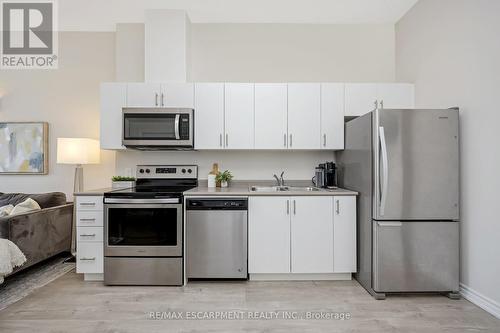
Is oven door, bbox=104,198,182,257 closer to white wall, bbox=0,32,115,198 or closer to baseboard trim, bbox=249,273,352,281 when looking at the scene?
baseboard trim, bbox=249,273,352,281

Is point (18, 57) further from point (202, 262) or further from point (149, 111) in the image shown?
point (202, 262)

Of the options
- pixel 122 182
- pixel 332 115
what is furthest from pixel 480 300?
pixel 122 182

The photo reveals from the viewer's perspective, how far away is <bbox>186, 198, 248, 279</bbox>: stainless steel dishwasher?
277cm

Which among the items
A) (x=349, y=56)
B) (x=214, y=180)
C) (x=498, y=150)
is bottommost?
(x=214, y=180)

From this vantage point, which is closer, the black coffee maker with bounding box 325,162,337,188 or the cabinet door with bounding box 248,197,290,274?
the cabinet door with bounding box 248,197,290,274

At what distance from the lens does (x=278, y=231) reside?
2.82 meters

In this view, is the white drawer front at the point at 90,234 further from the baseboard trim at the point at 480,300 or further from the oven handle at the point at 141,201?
the baseboard trim at the point at 480,300

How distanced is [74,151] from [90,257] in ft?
4.14

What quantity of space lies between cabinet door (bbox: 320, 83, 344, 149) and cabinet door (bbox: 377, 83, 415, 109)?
44cm

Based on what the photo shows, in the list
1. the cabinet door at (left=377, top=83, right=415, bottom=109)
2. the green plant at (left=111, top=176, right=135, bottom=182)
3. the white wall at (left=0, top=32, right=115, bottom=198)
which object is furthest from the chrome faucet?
the white wall at (left=0, top=32, right=115, bottom=198)

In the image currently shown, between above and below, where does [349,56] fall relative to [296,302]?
above

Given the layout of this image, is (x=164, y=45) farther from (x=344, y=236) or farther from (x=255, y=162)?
(x=344, y=236)

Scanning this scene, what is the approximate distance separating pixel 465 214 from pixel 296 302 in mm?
1604

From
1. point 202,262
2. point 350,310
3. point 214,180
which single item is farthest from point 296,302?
point 214,180
